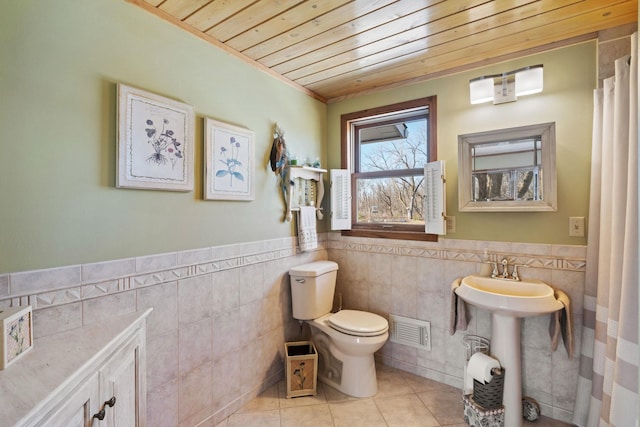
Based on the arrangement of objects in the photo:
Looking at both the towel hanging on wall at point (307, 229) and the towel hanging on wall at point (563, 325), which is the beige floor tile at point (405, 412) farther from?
the towel hanging on wall at point (307, 229)

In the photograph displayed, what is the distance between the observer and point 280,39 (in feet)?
6.00

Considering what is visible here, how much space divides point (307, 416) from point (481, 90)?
246 cm

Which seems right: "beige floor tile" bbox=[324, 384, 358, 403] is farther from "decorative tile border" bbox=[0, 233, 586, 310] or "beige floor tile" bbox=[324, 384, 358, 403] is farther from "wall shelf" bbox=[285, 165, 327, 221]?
"wall shelf" bbox=[285, 165, 327, 221]

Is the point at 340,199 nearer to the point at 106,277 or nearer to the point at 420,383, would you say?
the point at 420,383

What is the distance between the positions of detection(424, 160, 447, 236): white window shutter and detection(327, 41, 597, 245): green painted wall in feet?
0.38

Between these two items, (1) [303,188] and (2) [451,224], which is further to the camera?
(1) [303,188]

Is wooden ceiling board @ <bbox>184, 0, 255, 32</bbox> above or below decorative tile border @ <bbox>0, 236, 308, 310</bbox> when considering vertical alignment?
above

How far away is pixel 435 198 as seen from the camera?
7.29 feet

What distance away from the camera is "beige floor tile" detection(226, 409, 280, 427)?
6.03 feet

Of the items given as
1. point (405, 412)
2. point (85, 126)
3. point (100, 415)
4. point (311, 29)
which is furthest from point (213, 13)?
point (405, 412)

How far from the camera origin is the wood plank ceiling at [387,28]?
60.6 inches

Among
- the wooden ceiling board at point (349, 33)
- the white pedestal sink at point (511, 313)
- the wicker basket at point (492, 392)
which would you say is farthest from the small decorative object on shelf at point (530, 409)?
the wooden ceiling board at point (349, 33)

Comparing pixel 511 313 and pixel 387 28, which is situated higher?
pixel 387 28

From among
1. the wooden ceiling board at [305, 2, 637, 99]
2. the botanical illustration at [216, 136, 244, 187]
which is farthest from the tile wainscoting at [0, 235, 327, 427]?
the wooden ceiling board at [305, 2, 637, 99]
